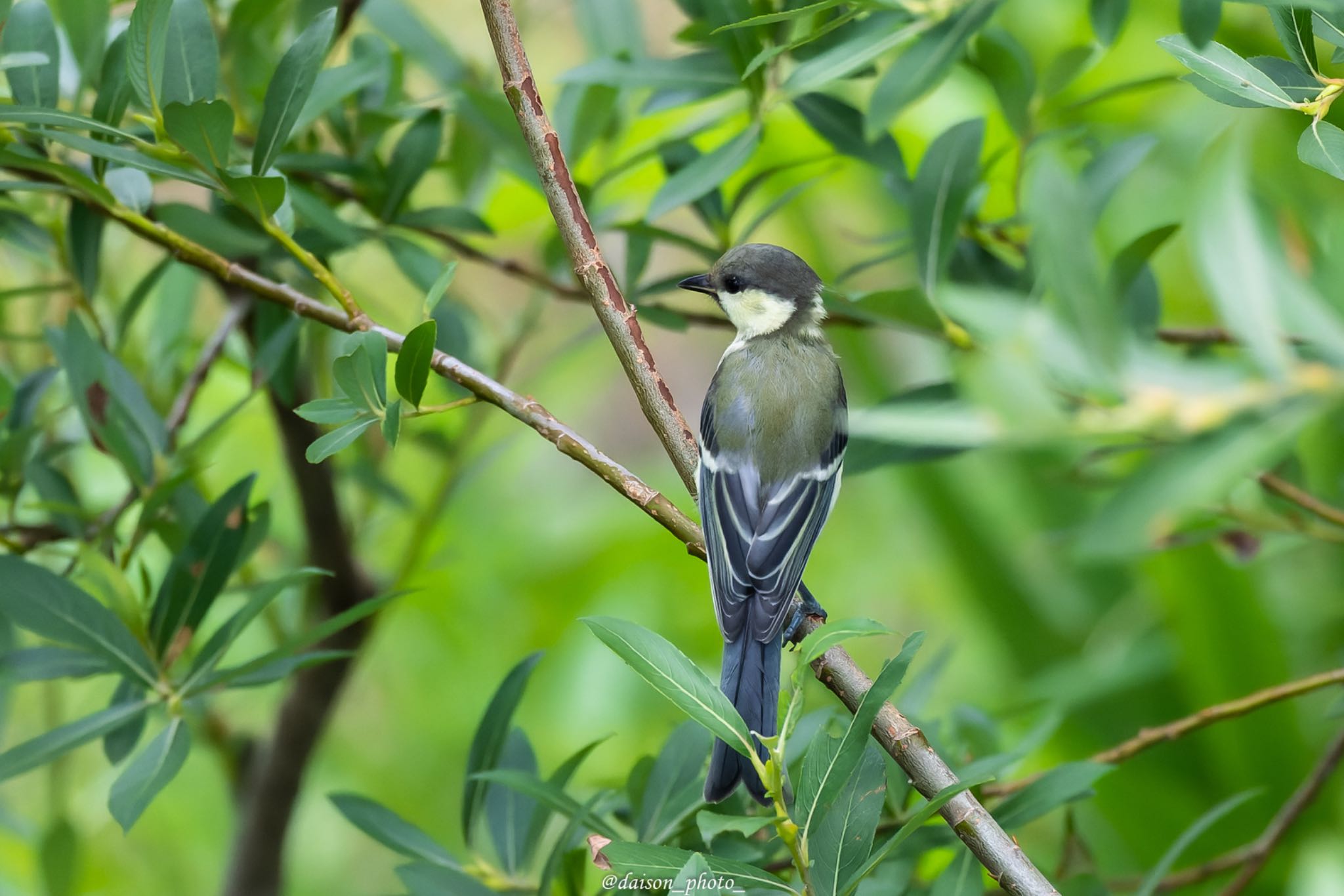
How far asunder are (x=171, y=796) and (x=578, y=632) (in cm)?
104

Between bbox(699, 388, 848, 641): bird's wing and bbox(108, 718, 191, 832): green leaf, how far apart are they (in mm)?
649

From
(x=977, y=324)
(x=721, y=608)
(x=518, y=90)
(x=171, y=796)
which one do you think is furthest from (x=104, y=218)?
(x=171, y=796)

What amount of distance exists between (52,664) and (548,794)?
600 millimetres

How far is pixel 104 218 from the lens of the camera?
1.51 m

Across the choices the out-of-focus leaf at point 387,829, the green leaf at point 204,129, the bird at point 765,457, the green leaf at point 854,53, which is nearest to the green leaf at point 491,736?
the out-of-focus leaf at point 387,829

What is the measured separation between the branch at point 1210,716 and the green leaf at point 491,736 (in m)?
0.57

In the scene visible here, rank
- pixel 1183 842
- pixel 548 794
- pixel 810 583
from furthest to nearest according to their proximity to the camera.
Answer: pixel 810 583, pixel 1183 842, pixel 548 794

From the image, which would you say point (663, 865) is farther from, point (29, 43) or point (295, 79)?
point (29, 43)

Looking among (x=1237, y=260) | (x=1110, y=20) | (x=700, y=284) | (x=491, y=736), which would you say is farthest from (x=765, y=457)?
(x=1237, y=260)

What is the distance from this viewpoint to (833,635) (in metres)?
0.92

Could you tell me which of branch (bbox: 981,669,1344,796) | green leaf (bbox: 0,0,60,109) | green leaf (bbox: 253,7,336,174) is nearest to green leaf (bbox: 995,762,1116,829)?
branch (bbox: 981,669,1344,796)

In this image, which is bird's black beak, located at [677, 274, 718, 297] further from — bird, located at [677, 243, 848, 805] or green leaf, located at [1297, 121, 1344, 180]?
green leaf, located at [1297, 121, 1344, 180]

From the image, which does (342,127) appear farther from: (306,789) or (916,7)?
(306,789)

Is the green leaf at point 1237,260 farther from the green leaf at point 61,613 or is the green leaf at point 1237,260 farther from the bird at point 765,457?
the green leaf at point 61,613
